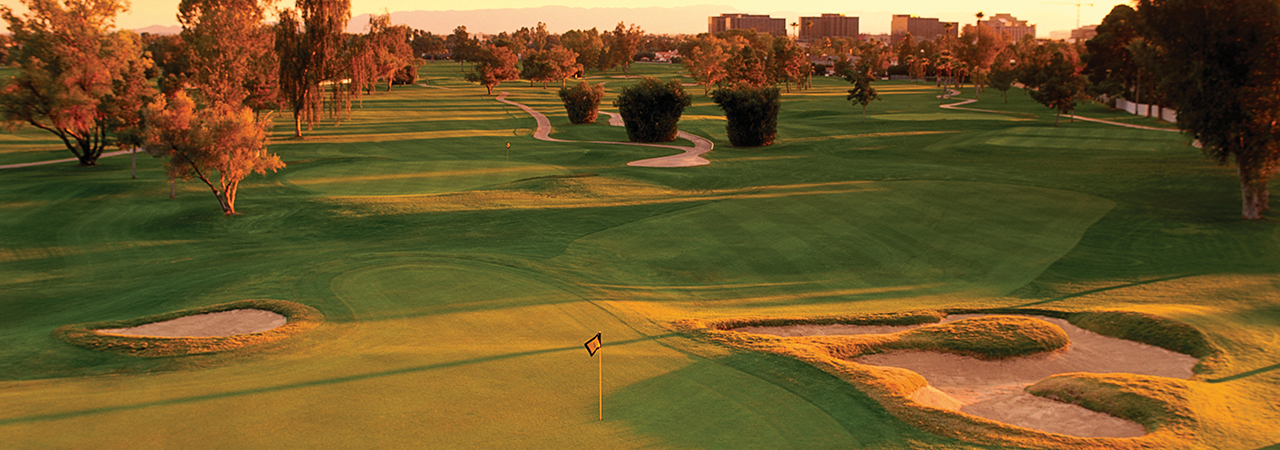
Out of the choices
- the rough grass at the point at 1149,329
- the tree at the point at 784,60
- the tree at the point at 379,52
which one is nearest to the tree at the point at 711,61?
the tree at the point at 784,60

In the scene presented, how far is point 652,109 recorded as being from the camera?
64438 mm

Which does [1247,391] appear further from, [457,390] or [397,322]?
[397,322]

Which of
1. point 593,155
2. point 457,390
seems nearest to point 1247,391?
point 457,390

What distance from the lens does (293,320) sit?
18.6m

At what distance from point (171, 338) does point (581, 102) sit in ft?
214

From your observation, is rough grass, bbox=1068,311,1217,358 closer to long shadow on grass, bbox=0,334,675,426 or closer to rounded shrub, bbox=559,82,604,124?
long shadow on grass, bbox=0,334,675,426

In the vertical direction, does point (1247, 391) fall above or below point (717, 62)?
below

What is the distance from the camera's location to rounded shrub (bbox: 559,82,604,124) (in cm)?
8031

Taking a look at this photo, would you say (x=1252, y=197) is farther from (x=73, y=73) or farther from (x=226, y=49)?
(x=226, y=49)

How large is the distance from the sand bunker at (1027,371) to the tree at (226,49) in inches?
2169

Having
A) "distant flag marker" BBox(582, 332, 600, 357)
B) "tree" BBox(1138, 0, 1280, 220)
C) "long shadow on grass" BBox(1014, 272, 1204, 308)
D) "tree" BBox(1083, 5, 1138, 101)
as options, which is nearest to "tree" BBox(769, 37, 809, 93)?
"tree" BBox(1083, 5, 1138, 101)

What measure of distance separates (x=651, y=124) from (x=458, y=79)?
107 meters

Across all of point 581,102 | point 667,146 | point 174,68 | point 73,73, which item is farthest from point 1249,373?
point 174,68

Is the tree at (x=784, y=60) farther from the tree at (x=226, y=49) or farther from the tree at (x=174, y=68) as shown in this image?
the tree at (x=174, y=68)
